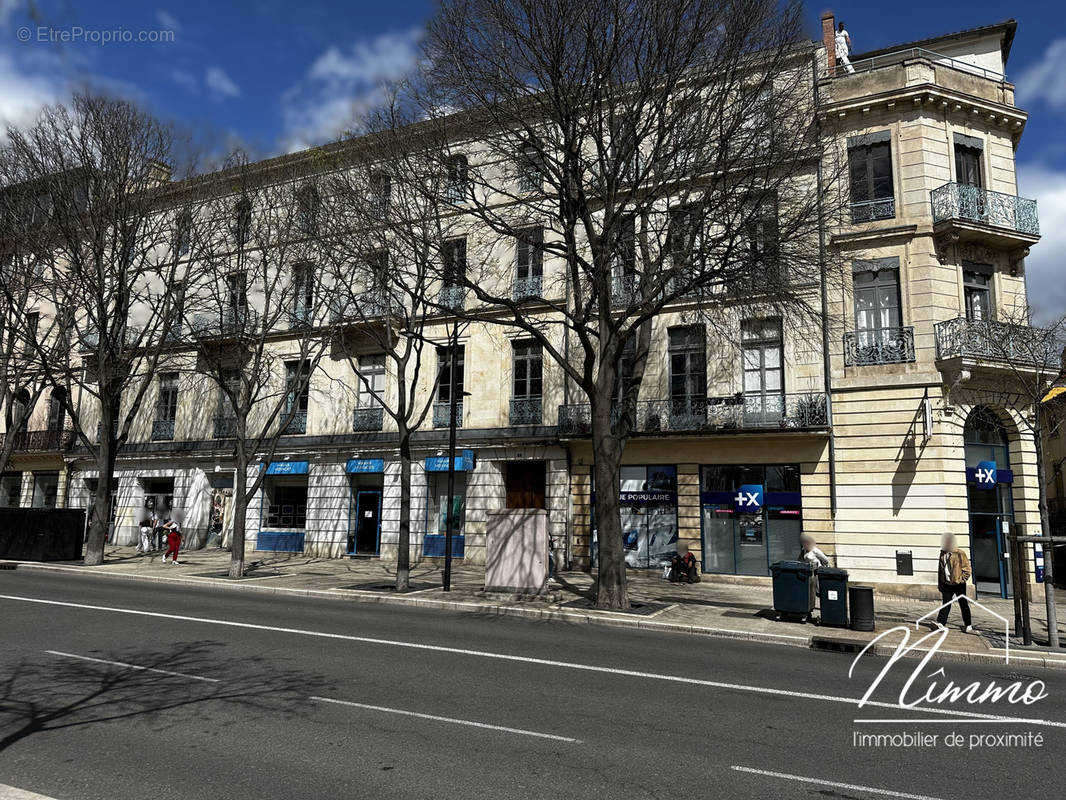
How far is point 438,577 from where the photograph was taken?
2072cm

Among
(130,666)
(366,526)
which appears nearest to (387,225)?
(130,666)

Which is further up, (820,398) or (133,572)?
(820,398)

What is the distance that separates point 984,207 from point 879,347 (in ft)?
15.9

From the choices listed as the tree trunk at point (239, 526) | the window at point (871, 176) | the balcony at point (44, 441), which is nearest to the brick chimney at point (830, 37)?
the window at point (871, 176)

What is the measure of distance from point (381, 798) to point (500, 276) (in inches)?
804

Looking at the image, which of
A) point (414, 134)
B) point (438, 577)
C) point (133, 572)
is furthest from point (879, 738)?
point (133, 572)

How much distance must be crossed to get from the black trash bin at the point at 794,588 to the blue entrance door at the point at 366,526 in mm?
15583

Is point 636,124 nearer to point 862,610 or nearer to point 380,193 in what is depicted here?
point 380,193

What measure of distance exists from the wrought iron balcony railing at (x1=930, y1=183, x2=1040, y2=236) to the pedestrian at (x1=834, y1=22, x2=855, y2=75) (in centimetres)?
514

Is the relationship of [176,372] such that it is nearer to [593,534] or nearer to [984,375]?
[593,534]

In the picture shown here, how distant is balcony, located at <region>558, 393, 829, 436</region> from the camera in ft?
63.8

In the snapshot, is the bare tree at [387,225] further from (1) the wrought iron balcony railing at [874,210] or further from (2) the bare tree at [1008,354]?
(2) the bare tree at [1008,354]

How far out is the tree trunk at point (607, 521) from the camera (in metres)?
14.6

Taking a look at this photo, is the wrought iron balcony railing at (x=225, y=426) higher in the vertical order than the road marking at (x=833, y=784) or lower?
higher
